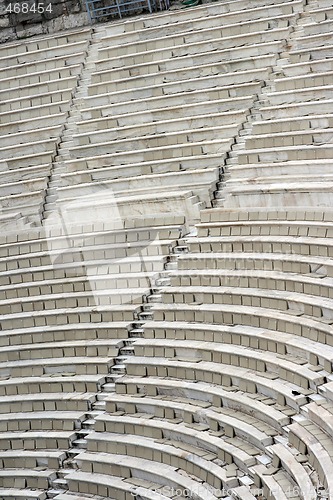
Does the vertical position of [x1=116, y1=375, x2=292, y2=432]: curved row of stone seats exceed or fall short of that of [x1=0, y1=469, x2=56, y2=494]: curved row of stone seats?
it exceeds it

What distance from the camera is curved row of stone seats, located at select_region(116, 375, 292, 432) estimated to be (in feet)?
37.7

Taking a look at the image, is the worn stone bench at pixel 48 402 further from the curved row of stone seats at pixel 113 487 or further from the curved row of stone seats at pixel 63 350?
the curved row of stone seats at pixel 113 487

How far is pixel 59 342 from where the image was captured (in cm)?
1506

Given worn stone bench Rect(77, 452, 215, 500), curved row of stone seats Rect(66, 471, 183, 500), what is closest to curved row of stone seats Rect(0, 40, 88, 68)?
worn stone bench Rect(77, 452, 215, 500)

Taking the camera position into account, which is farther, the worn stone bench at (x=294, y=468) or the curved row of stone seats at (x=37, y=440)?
the curved row of stone seats at (x=37, y=440)

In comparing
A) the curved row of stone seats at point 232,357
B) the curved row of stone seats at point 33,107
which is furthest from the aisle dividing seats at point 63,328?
the curved row of stone seats at point 33,107

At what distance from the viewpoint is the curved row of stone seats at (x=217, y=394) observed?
452 inches

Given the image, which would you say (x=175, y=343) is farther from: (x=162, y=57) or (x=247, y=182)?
(x=162, y=57)

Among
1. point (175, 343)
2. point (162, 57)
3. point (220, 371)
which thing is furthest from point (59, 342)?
point (162, 57)

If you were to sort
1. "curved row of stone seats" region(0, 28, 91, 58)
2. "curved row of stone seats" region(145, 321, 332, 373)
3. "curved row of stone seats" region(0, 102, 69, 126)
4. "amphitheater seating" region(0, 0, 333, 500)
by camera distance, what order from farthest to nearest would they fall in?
"curved row of stone seats" region(0, 28, 91, 58), "curved row of stone seats" region(0, 102, 69, 126), "amphitheater seating" region(0, 0, 333, 500), "curved row of stone seats" region(145, 321, 332, 373)

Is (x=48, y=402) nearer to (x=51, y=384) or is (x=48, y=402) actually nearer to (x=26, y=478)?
(x=51, y=384)

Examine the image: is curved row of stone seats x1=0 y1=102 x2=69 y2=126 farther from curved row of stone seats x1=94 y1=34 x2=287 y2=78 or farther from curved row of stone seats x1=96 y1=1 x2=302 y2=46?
curved row of stone seats x1=96 y1=1 x2=302 y2=46

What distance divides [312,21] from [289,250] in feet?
16.5

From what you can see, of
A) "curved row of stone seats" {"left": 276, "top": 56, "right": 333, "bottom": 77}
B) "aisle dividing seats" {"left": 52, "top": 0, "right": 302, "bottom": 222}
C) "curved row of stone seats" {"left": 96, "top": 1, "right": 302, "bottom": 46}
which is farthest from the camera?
"curved row of stone seats" {"left": 96, "top": 1, "right": 302, "bottom": 46}
